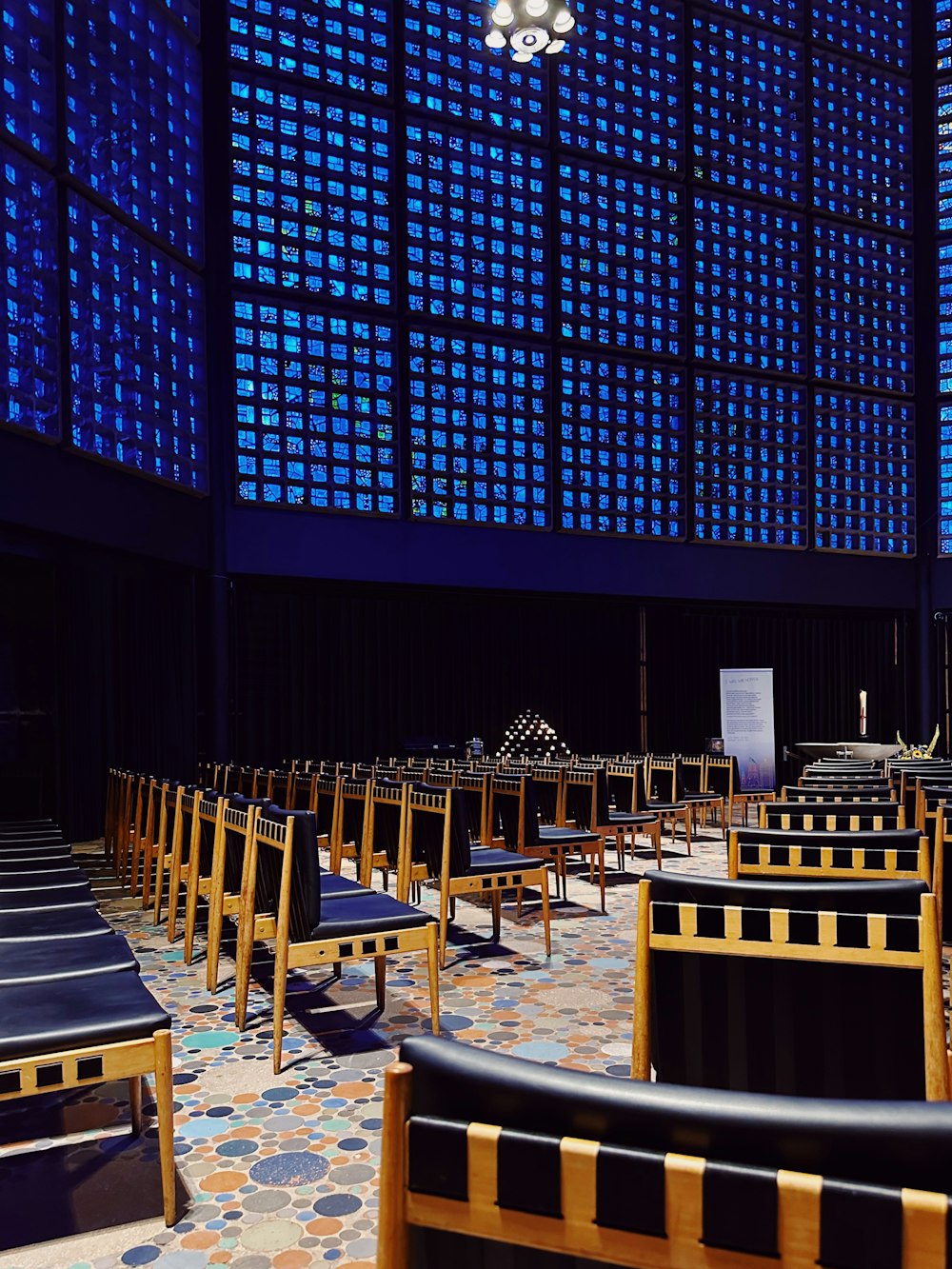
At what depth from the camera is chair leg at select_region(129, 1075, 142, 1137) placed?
2.82 meters

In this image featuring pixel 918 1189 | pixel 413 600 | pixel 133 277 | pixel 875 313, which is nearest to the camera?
pixel 918 1189

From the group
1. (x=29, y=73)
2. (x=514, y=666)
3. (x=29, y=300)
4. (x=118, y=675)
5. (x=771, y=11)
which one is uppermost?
(x=771, y=11)

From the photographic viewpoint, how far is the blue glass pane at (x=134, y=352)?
8.87 m

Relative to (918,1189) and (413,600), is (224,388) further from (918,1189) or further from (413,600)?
(918,1189)

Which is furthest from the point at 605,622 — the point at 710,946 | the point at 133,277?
the point at 710,946

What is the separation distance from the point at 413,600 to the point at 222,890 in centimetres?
935

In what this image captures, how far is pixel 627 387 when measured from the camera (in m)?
14.3

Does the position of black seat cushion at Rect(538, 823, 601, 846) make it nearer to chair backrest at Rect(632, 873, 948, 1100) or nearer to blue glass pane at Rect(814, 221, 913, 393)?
chair backrest at Rect(632, 873, 948, 1100)

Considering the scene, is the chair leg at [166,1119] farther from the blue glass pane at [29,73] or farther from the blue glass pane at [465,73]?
the blue glass pane at [465,73]

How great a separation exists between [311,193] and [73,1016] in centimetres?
1158

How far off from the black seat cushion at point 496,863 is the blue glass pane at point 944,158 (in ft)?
50.9

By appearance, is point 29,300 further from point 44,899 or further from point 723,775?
point 723,775

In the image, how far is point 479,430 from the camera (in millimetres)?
13172

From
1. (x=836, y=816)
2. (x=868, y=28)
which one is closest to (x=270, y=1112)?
(x=836, y=816)
